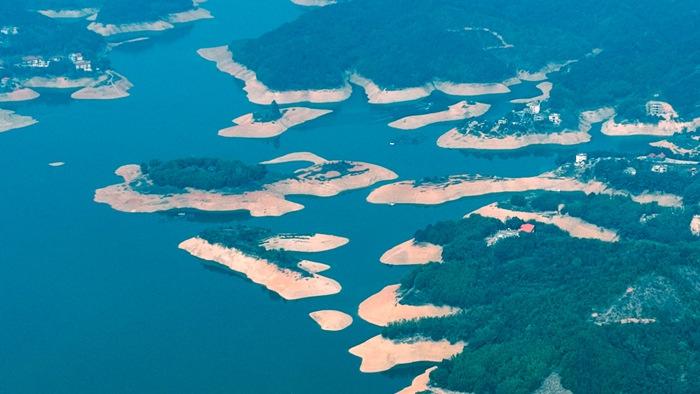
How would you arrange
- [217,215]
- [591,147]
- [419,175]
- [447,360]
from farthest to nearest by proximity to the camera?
[591,147]
[419,175]
[217,215]
[447,360]

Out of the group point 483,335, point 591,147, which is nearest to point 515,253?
point 483,335

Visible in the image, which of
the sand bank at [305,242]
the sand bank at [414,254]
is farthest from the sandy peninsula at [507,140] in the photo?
the sand bank at [414,254]

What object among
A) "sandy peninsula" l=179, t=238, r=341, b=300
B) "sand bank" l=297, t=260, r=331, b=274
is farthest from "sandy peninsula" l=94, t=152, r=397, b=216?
"sand bank" l=297, t=260, r=331, b=274

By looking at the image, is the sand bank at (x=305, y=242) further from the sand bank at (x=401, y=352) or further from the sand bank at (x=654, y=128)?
the sand bank at (x=654, y=128)

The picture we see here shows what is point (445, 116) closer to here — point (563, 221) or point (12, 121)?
point (563, 221)

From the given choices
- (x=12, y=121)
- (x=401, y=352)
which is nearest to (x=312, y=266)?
(x=401, y=352)

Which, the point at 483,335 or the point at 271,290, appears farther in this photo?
the point at 271,290

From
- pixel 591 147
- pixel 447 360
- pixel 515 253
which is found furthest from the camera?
pixel 591 147

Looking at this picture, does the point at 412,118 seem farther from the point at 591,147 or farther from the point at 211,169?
the point at 211,169
